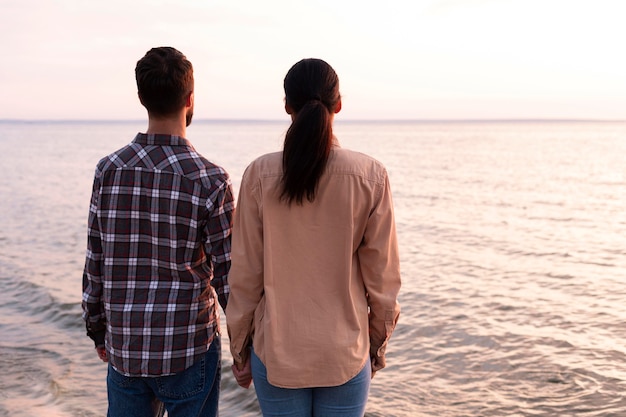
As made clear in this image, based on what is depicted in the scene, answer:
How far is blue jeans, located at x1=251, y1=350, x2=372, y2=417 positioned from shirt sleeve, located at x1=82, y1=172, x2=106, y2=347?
2.44 ft

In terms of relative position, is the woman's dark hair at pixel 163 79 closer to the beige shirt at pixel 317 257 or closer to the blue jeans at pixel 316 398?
the beige shirt at pixel 317 257

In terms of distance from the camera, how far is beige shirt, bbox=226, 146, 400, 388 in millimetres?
2346

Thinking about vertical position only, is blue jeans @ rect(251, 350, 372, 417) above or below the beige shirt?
below

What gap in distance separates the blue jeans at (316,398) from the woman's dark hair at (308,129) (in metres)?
0.70

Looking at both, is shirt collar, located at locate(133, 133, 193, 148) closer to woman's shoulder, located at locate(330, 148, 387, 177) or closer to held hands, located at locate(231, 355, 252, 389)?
woman's shoulder, located at locate(330, 148, 387, 177)

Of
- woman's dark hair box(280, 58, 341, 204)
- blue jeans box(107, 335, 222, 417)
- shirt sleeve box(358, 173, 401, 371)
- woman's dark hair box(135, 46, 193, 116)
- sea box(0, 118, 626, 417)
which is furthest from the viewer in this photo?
sea box(0, 118, 626, 417)

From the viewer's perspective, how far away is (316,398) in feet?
8.07

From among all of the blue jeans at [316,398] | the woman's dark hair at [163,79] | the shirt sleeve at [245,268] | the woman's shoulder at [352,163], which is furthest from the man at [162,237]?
the woman's shoulder at [352,163]

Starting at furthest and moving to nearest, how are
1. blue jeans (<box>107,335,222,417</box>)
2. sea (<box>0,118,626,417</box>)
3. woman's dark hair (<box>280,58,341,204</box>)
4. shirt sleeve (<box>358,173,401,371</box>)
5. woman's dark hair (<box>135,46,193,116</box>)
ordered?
sea (<box>0,118,626,417</box>) < blue jeans (<box>107,335,222,417</box>) < woman's dark hair (<box>135,46,193,116</box>) < shirt sleeve (<box>358,173,401,371</box>) < woman's dark hair (<box>280,58,341,204</box>)

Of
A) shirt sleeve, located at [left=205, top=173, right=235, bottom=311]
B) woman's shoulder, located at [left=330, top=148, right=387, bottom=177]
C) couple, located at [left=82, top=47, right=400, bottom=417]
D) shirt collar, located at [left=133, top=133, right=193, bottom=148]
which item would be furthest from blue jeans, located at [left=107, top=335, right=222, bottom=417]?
woman's shoulder, located at [left=330, top=148, right=387, bottom=177]

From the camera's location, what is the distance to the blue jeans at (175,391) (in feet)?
8.66

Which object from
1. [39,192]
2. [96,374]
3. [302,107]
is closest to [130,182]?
[302,107]

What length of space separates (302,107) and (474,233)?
1353cm

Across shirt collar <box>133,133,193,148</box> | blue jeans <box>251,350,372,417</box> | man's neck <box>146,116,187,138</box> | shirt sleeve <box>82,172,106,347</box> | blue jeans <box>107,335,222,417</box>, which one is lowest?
blue jeans <box>107,335,222,417</box>
